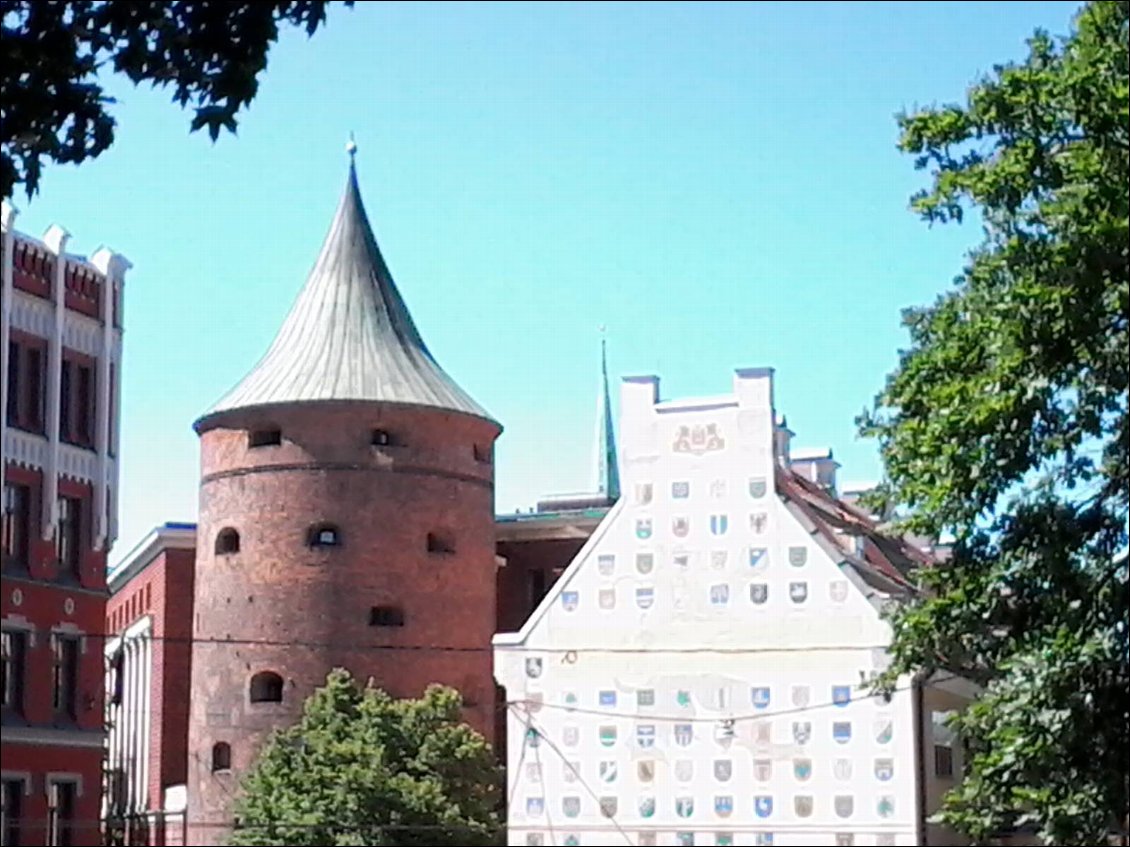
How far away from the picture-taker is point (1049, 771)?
24.3 metres

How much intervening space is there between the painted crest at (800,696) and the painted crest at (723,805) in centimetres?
206

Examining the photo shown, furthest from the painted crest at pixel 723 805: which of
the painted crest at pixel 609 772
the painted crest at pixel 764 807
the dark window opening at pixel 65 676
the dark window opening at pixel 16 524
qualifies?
the dark window opening at pixel 16 524

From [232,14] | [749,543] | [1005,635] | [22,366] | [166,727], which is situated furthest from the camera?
[166,727]

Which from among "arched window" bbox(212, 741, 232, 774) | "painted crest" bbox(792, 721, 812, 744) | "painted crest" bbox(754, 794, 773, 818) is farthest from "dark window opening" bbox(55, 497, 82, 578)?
"painted crest" bbox(792, 721, 812, 744)

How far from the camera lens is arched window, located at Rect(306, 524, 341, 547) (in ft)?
149

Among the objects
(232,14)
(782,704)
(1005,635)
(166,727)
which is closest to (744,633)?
(782,704)

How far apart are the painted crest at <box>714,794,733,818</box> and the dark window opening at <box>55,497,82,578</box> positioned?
1189cm

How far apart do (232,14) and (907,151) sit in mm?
13869

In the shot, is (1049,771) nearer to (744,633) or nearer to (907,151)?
(907,151)

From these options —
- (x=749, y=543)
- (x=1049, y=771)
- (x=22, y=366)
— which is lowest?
(x=1049, y=771)

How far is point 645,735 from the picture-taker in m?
39.3

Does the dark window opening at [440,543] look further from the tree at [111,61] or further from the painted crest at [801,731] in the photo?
the tree at [111,61]

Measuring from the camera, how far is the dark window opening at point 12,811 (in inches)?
1355

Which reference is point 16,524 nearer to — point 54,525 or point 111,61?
point 54,525
